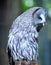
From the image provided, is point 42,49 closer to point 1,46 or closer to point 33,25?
point 1,46

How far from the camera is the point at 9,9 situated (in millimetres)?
2969

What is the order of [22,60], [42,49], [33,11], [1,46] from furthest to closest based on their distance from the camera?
[42,49]
[1,46]
[33,11]
[22,60]

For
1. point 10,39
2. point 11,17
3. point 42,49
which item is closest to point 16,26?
point 10,39

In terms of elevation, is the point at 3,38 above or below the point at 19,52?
above

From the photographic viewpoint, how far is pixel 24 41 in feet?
6.14

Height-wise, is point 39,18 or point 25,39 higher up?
point 39,18

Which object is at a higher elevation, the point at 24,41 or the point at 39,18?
the point at 39,18

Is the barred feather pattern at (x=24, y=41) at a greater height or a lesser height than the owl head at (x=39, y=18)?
lesser

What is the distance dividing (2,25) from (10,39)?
1165 mm

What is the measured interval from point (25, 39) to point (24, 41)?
1 centimetres

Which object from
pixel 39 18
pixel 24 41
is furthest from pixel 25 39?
pixel 39 18

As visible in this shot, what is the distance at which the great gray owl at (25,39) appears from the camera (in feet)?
6.14

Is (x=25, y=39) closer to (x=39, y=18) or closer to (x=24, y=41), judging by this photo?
(x=24, y=41)

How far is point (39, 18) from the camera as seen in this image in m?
1.97
